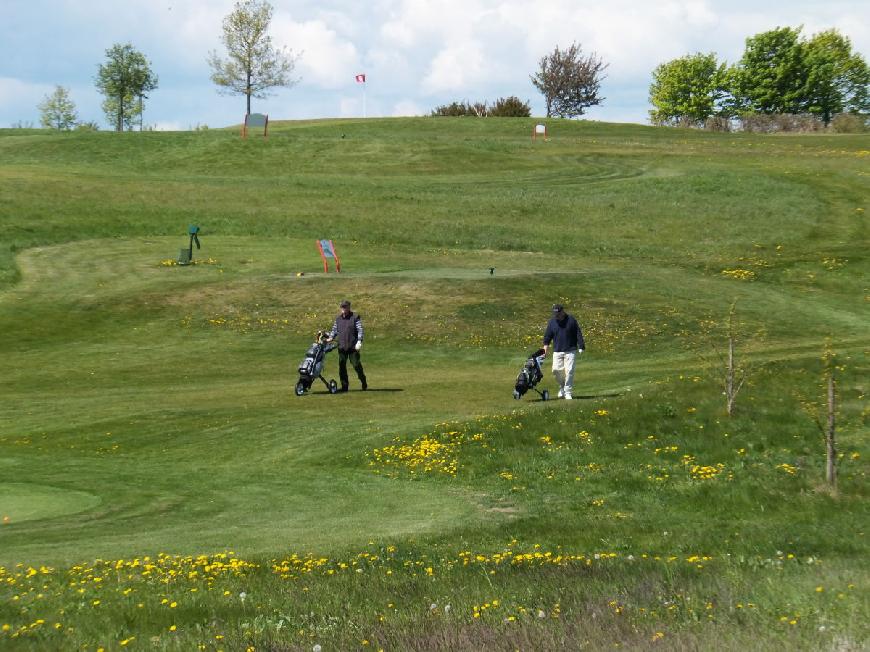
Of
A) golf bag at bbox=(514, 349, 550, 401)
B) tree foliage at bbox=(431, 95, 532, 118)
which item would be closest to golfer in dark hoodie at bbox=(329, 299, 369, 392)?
golf bag at bbox=(514, 349, 550, 401)

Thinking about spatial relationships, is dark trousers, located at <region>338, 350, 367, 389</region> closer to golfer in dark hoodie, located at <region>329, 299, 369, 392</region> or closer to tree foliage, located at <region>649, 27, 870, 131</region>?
golfer in dark hoodie, located at <region>329, 299, 369, 392</region>

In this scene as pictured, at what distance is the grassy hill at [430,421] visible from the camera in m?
10.4

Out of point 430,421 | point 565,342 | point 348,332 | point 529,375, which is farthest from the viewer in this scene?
point 348,332

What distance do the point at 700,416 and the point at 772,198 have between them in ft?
167

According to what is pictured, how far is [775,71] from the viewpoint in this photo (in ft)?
506

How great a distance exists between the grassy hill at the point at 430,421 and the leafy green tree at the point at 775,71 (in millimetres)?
83554

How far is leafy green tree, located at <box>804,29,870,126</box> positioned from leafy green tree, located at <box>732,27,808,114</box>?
1.55m

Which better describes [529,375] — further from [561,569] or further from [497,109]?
[497,109]

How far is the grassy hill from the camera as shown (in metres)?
10.4

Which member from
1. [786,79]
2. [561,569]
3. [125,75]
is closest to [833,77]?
[786,79]

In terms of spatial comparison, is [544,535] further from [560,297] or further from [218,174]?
[218,174]

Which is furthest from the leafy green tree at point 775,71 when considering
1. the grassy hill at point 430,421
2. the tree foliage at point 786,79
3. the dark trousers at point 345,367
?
the dark trousers at point 345,367

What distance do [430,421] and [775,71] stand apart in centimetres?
14294

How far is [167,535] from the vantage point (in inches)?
624
